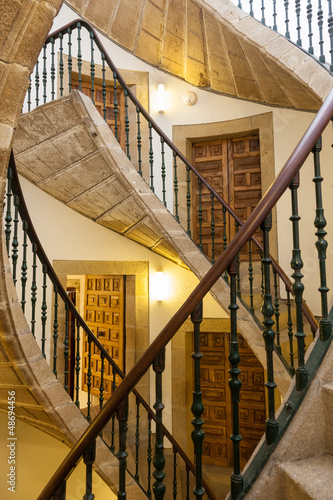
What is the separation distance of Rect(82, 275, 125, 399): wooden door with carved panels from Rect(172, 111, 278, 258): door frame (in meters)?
1.43

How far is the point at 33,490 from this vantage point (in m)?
3.95

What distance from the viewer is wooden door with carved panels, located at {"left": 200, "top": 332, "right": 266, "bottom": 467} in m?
4.44

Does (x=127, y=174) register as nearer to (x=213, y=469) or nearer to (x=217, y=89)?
(x=217, y=89)

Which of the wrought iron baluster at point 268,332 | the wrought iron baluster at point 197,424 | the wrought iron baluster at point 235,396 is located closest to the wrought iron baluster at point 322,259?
the wrought iron baluster at point 268,332

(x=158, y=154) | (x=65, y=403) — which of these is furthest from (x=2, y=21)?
(x=158, y=154)

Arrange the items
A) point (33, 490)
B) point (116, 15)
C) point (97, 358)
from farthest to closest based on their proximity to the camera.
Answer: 1. point (97, 358)
2. point (116, 15)
3. point (33, 490)

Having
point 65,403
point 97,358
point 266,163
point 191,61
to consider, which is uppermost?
point 191,61

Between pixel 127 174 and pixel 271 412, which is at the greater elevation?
pixel 127 174

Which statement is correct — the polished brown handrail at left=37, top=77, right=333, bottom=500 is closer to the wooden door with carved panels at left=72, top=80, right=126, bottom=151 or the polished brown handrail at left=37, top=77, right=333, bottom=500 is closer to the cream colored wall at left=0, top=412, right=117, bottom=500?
the cream colored wall at left=0, top=412, right=117, bottom=500

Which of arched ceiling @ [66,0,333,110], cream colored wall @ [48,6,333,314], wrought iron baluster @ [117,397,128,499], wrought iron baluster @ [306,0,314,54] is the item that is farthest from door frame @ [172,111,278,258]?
wrought iron baluster @ [117,397,128,499]

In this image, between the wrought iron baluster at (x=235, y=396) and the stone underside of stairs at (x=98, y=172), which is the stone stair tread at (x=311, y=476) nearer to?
the wrought iron baluster at (x=235, y=396)

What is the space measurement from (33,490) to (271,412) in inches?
157

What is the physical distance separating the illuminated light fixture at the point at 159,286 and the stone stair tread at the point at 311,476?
132 inches

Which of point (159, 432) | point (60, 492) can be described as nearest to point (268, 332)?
point (159, 432)
